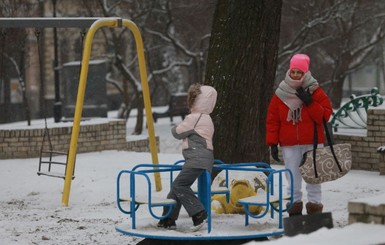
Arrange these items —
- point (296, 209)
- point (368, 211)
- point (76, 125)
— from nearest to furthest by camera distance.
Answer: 1. point (368, 211)
2. point (296, 209)
3. point (76, 125)

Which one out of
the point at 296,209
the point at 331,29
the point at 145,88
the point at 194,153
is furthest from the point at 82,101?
the point at 331,29

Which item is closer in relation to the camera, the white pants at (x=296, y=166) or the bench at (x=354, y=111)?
the white pants at (x=296, y=166)

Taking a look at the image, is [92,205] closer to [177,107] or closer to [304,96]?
[304,96]

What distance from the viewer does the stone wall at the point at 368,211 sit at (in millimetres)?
7074

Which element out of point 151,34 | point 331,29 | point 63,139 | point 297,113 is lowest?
point 63,139

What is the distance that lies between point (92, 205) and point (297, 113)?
4057mm

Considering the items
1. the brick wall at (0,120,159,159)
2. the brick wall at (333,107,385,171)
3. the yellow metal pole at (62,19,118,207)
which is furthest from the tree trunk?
the brick wall at (0,120,159,159)

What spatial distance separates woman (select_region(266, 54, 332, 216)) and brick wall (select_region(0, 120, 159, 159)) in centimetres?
921

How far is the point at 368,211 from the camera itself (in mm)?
7176

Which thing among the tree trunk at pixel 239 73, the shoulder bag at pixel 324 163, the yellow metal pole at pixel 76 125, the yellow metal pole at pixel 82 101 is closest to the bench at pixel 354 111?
the yellow metal pole at pixel 82 101

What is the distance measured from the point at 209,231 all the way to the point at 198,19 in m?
24.2

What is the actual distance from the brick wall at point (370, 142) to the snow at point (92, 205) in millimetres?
341

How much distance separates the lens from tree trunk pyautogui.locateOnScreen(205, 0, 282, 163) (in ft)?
39.1

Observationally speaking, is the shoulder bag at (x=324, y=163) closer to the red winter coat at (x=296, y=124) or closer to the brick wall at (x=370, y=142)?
the red winter coat at (x=296, y=124)
